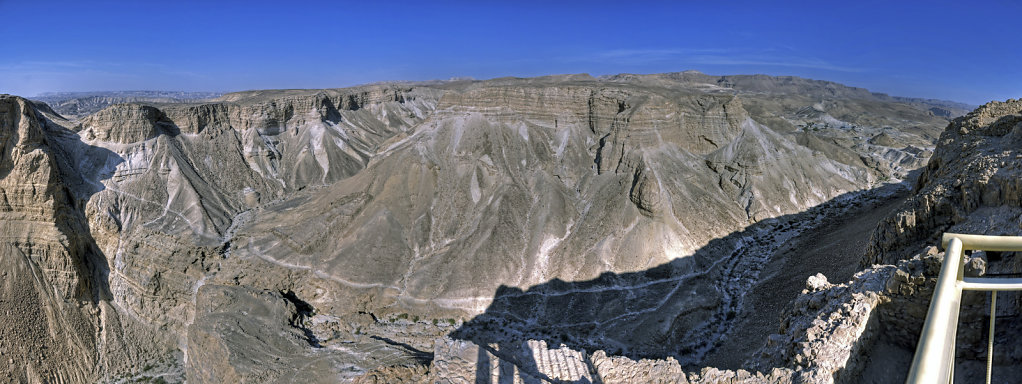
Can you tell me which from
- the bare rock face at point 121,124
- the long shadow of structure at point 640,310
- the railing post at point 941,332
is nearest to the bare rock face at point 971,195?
the long shadow of structure at point 640,310

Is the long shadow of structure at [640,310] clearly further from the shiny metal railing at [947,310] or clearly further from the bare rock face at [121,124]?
the bare rock face at [121,124]

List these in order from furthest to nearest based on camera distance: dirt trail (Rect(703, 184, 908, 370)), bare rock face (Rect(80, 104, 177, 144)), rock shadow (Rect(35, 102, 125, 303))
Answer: bare rock face (Rect(80, 104, 177, 144)) < rock shadow (Rect(35, 102, 125, 303)) < dirt trail (Rect(703, 184, 908, 370))

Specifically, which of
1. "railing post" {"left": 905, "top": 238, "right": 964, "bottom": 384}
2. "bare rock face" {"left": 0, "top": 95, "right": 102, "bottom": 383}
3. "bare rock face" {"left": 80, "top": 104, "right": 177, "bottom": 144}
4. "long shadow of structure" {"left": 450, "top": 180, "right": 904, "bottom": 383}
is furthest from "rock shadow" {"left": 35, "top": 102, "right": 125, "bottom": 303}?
"railing post" {"left": 905, "top": 238, "right": 964, "bottom": 384}

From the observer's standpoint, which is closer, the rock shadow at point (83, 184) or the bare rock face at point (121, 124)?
the rock shadow at point (83, 184)

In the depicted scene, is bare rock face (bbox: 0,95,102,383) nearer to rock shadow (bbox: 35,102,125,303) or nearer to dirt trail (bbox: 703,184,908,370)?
rock shadow (bbox: 35,102,125,303)

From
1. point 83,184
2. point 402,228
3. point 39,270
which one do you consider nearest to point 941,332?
point 402,228

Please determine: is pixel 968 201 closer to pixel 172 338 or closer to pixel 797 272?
pixel 797 272
